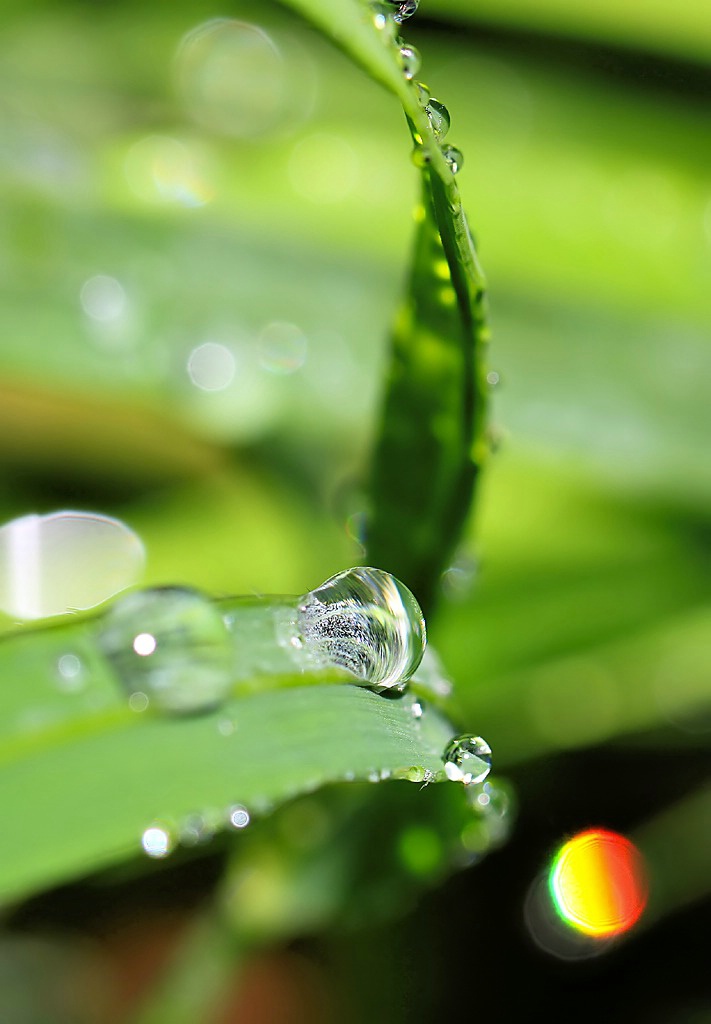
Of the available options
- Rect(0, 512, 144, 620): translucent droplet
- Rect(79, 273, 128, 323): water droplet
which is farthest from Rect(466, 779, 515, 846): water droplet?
Rect(79, 273, 128, 323): water droplet

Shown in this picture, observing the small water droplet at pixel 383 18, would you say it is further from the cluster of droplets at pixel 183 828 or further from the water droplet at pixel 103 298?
the water droplet at pixel 103 298

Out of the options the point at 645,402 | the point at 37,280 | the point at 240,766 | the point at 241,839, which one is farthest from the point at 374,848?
the point at 37,280

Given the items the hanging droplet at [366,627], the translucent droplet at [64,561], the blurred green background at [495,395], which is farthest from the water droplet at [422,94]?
the translucent droplet at [64,561]

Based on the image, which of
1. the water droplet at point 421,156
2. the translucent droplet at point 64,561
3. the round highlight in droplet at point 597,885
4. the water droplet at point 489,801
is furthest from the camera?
the translucent droplet at point 64,561

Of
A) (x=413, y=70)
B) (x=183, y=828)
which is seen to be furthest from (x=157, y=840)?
(x=413, y=70)

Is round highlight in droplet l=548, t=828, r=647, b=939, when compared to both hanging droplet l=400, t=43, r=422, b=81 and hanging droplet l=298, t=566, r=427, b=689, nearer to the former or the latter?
hanging droplet l=298, t=566, r=427, b=689

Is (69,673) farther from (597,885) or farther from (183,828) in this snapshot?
(597,885)
